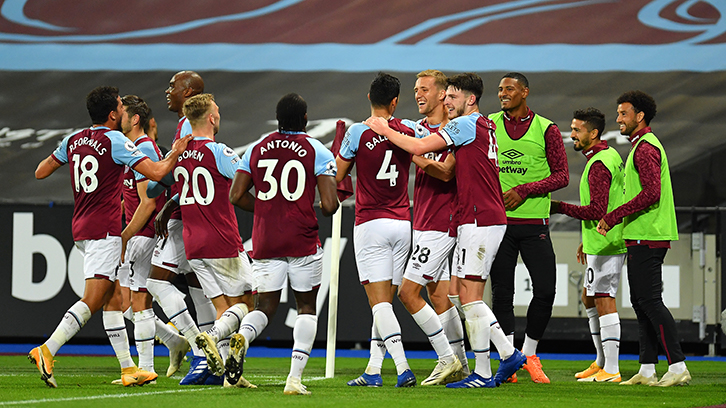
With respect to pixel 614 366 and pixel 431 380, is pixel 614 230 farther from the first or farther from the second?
pixel 431 380

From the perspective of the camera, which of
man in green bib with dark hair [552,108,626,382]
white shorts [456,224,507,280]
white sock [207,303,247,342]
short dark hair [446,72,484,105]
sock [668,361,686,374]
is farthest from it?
man in green bib with dark hair [552,108,626,382]

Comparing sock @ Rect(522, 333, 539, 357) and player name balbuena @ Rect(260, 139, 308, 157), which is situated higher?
player name balbuena @ Rect(260, 139, 308, 157)

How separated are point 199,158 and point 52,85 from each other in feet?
28.2

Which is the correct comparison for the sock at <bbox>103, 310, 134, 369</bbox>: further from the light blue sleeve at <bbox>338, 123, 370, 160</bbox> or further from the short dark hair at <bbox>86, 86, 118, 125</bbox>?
the light blue sleeve at <bbox>338, 123, 370, 160</bbox>

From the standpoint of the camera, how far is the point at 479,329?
6.07m

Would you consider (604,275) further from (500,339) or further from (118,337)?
(118,337)

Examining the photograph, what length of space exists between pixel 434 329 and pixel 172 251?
216 centimetres

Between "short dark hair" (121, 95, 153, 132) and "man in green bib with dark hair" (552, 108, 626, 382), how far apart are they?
3639 mm

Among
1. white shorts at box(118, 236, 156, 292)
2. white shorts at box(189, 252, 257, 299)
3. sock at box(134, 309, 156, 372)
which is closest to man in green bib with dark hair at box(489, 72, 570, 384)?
white shorts at box(189, 252, 257, 299)

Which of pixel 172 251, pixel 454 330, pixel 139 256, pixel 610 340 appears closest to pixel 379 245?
pixel 454 330

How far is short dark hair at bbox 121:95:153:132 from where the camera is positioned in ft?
24.5

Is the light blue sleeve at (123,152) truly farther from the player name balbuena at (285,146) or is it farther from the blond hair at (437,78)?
the blond hair at (437,78)

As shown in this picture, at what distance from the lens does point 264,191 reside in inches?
229

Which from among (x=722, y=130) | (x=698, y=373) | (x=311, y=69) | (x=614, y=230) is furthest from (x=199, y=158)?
(x=722, y=130)
